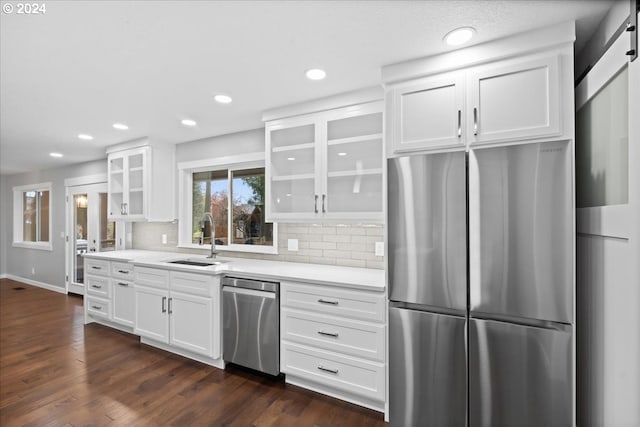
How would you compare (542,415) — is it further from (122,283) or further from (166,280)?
(122,283)

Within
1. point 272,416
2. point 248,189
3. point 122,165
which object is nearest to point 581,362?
point 272,416

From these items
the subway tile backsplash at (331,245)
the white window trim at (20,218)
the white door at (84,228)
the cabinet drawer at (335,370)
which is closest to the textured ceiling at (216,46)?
the subway tile backsplash at (331,245)

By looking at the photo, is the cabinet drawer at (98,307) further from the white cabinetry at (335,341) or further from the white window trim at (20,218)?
the white window trim at (20,218)

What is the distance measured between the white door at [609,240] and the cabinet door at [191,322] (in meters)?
2.69

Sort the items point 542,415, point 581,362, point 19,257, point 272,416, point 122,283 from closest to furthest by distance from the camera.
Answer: point 542,415
point 581,362
point 272,416
point 122,283
point 19,257

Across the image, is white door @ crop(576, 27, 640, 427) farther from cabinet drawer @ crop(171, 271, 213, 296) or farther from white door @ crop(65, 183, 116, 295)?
white door @ crop(65, 183, 116, 295)

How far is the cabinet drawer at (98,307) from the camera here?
378 cm

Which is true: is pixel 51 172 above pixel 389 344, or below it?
above

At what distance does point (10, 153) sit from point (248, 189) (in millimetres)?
4044

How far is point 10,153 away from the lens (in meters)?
4.75

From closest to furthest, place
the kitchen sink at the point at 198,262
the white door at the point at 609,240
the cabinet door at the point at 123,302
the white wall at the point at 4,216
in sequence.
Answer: the white door at the point at 609,240, the kitchen sink at the point at 198,262, the cabinet door at the point at 123,302, the white wall at the point at 4,216

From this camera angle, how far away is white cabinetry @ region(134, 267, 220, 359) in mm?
2818

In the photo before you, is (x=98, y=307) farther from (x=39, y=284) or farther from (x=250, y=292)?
(x=39, y=284)

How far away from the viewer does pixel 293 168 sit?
290cm
